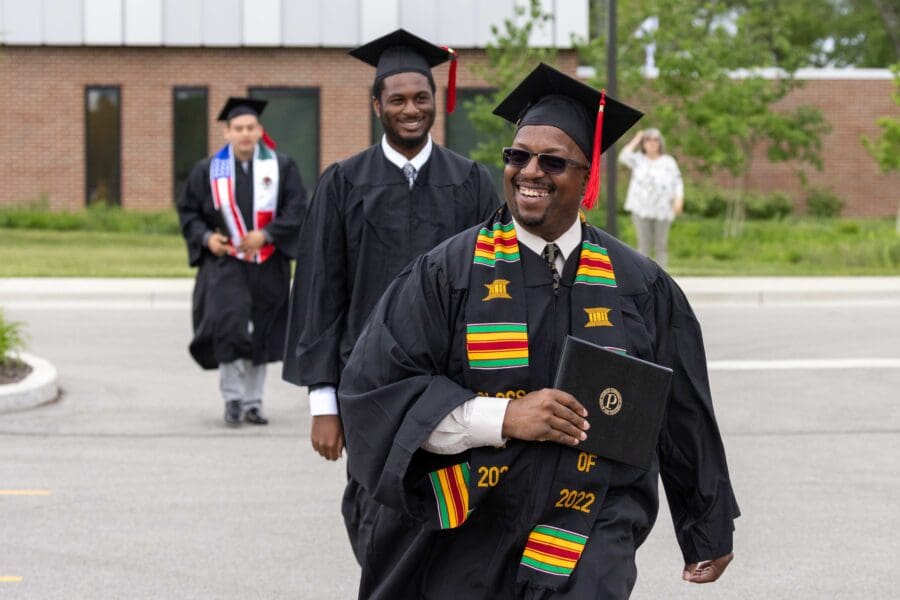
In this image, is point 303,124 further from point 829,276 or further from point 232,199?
point 232,199

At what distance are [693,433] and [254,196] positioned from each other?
21.6 ft

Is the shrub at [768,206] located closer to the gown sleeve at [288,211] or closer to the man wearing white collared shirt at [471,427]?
the gown sleeve at [288,211]

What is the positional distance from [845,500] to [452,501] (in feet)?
16.3

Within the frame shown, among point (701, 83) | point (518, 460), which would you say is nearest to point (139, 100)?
point (701, 83)

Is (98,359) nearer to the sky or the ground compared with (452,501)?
nearer to the ground

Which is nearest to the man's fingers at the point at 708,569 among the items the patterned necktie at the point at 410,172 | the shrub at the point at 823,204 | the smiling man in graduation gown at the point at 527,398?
the smiling man in graduation gown at the point at 527,398

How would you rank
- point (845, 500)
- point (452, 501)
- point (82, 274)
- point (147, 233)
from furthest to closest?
point (147, 233), point (82, 274), point (845, 500), point (452, 501)

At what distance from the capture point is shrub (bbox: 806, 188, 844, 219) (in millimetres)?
34375

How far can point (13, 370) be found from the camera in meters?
11.7

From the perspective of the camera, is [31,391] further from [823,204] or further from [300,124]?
[823,204]

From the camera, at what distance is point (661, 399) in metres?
3.86

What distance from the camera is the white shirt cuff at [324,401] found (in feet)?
17.9

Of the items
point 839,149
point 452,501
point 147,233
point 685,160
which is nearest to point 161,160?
point 147,233

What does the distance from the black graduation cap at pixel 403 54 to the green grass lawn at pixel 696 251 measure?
14593 millimetres
